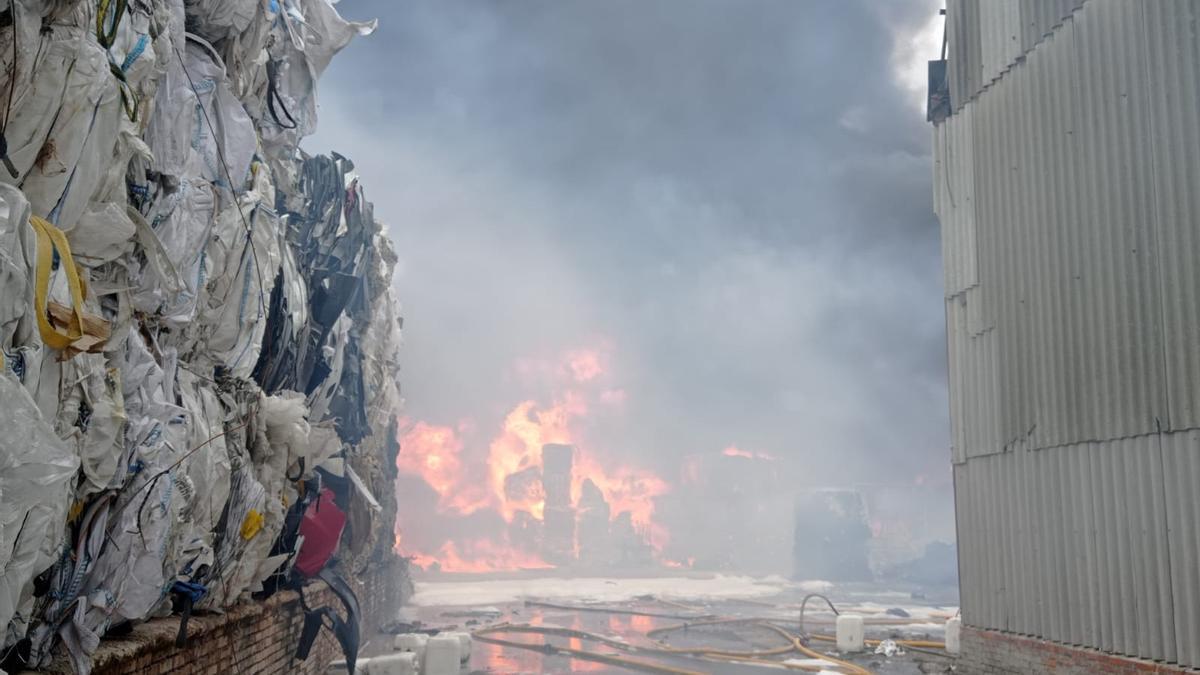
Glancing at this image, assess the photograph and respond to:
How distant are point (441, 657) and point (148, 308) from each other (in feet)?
35.9

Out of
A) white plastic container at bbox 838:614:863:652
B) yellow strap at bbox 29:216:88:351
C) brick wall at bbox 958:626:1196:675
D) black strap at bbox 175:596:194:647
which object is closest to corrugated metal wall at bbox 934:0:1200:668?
brick wall at bbox 958:626:1196:675

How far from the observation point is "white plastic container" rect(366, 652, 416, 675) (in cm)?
1386

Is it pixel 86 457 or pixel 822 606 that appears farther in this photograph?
pixel 822 606

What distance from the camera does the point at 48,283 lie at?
4.12m

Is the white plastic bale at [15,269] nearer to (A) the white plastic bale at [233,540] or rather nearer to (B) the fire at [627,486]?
(A) the white plastic bale at [233,540]

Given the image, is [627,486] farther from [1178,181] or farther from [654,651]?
[1178,181]

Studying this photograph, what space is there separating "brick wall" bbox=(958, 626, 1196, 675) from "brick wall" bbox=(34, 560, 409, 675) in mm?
8600

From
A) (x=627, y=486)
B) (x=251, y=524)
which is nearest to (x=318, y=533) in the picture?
(x=251, y=524)

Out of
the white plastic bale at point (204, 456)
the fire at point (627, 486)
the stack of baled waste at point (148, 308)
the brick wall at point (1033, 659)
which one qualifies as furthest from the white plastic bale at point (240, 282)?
the fire at point (627, 486)

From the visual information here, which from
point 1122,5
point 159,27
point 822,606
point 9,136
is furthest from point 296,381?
point 822,606

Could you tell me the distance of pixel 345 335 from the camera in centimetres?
1338

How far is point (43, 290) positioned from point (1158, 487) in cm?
949

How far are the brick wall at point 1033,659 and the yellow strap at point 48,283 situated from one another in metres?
9.45

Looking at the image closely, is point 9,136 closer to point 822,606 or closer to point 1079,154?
point 1079,154
